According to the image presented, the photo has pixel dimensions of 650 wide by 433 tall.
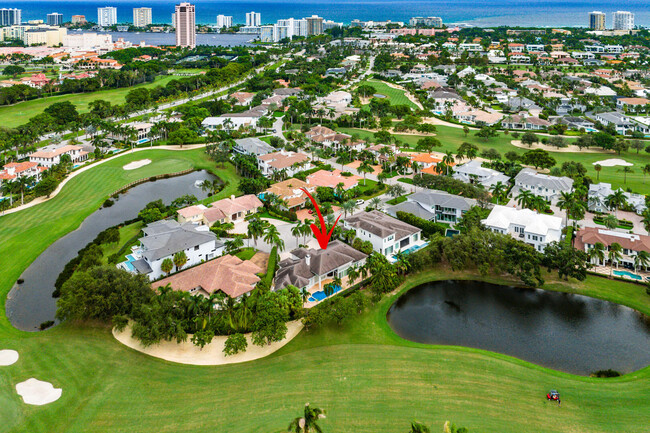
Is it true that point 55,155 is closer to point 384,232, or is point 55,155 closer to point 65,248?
point 65,248

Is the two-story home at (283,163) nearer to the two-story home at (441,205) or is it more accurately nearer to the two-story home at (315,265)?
the two-story home at (441,205)

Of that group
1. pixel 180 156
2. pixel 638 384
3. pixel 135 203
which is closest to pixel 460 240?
pixel 638 384

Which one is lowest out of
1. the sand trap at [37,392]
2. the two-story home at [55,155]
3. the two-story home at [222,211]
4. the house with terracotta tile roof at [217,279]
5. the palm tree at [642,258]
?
the sand trap at [37,392]

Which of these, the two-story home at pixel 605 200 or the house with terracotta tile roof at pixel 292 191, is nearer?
the two-story home at pixel 605 200

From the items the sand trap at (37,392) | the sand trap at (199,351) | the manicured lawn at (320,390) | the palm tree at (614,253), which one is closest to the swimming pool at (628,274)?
the palm tree at (614,253)

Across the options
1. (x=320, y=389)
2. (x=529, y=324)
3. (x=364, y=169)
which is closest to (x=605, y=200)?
(x=529, y=324)

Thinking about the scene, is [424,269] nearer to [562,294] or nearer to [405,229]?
[405,229]
